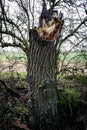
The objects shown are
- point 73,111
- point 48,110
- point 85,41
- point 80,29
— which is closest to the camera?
point 48,110

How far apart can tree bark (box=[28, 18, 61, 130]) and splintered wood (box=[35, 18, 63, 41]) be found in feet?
0.28

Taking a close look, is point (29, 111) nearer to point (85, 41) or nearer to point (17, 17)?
point (85, 41)

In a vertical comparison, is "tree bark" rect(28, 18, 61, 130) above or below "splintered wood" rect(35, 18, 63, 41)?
below

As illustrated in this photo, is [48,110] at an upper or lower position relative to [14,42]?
lower

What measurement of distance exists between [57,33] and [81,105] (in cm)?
155

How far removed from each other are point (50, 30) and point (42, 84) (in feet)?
2.87

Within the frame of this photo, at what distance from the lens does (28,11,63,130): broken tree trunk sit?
3467 mm

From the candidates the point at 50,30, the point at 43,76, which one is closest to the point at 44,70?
the point at 43,76

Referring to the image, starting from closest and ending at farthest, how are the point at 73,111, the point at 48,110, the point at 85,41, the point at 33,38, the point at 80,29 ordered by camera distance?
the point at 33,38
the point at 48,110
the point at 73,111
the point at 85,41
the point at 80,29

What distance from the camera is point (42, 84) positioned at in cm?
355

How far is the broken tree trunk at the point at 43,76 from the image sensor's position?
3467mm

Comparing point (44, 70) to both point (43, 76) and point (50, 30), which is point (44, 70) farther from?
point (50, 30)

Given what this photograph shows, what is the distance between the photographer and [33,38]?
3459mm

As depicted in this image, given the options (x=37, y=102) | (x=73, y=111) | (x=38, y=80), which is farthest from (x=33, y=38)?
(x=73, y=111)
